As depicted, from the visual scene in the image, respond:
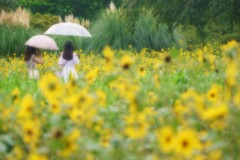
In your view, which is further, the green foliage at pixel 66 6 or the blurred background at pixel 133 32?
the green foliage at pixel 66 6

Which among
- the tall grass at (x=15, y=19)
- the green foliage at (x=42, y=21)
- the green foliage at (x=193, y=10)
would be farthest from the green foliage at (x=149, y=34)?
the green foliage at (x=42, y=21)

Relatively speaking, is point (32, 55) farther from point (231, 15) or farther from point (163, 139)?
point (163, 139)

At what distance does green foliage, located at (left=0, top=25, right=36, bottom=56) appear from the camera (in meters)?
17.2

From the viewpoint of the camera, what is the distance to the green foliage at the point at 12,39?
17.2 metres

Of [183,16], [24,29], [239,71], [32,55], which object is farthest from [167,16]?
[239,71]

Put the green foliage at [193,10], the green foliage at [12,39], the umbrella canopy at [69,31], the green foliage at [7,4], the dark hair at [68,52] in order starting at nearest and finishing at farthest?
the dark hair at [68,52]
the green foliage at [193,10]
the umbrella canopy at [69,31]
the green foliage at [12,39]
the green foliage at [7,4]

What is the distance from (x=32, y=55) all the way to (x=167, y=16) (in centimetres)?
386

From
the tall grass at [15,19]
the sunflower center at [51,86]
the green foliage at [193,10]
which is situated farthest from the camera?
the tall grass at [15,19]

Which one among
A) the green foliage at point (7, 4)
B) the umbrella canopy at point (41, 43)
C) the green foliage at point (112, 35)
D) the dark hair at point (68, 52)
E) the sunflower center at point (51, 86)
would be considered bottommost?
the sunflower center at point (51, 86)

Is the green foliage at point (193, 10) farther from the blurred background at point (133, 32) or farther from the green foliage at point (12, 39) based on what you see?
the green foliage at point (12, 39)

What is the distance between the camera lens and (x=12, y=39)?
17.4 m

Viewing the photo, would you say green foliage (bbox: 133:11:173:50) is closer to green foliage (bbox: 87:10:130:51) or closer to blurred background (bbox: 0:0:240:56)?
blurred background (bbox: 0:0:240:56)

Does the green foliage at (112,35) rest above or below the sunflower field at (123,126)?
above

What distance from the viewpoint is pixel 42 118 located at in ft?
11.1
